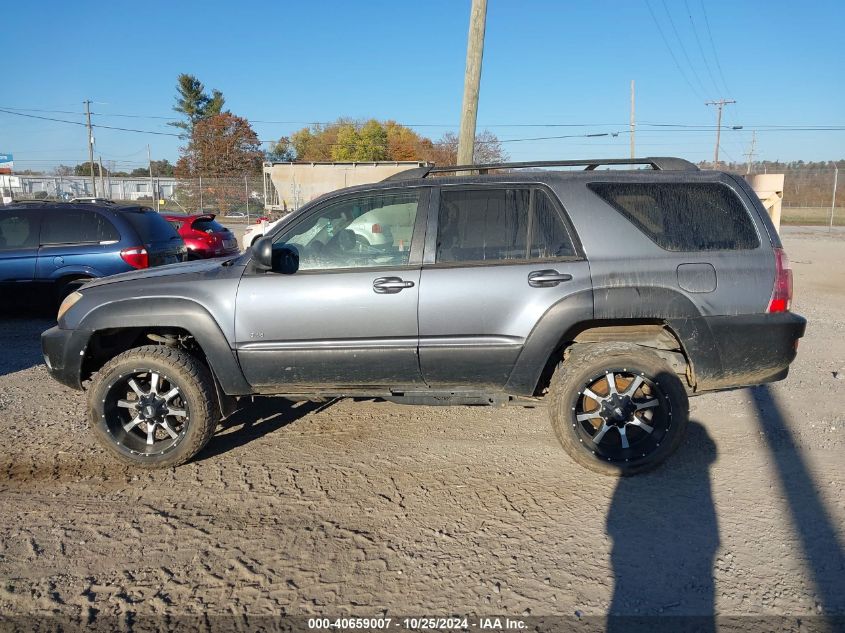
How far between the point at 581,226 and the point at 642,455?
1.45 metres

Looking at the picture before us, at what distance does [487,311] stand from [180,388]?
2.01 meters

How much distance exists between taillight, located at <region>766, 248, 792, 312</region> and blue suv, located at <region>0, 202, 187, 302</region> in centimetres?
734

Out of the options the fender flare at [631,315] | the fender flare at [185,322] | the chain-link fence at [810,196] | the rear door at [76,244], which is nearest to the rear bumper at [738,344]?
the fender flare at [631,315]

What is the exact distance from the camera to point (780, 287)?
388 cm

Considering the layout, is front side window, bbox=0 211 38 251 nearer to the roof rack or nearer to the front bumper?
the front bumper

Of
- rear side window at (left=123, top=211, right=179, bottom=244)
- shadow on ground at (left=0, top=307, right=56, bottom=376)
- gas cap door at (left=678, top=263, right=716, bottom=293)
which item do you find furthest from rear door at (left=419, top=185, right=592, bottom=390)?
rear side window at (left=123, top=211, right=179, bottom=244)

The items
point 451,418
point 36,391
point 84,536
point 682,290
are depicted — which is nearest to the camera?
point 84,536

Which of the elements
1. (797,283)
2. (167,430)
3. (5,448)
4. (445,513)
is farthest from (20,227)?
(797,283)

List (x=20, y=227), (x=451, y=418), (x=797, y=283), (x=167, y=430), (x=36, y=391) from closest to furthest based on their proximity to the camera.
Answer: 1. (x=167, y=430)
2. (x=451, y=418)
3. (x=36, y=391)
4. (x=20, y=227)
5. (x=797, y=283)

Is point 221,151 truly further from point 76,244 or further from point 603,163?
point 603,163

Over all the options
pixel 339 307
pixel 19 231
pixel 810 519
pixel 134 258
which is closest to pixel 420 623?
pixel 339 307

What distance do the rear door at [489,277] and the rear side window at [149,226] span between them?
600 centimetres

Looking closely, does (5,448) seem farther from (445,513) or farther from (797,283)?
(797,283)

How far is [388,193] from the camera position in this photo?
4.26 metres
